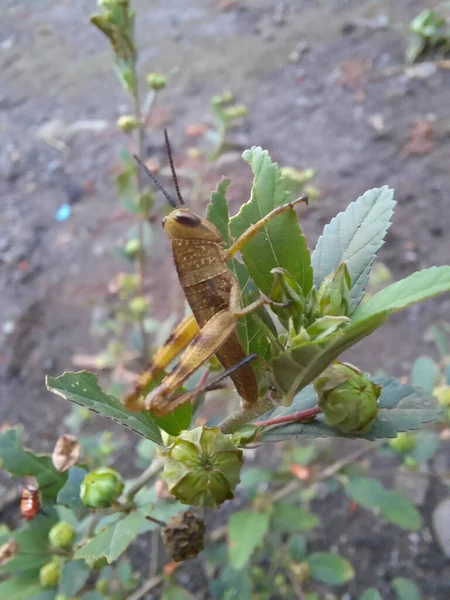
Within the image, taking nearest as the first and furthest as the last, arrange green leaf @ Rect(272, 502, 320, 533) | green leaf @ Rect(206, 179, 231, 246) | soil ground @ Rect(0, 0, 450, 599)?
green leaf @ Rect(206, 179, 231, 246)
green leaf @ Rect(272, 502, 320, 533)
soil ground @ Rect(0, 0, 450, 599)

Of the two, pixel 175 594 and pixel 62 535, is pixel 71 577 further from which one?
pixel 175 594

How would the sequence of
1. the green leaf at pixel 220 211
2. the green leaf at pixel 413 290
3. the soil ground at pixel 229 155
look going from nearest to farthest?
the green leaf at pixel 413 290
the green leaf at pixel 220 211
the soil ground at pixel 229 155

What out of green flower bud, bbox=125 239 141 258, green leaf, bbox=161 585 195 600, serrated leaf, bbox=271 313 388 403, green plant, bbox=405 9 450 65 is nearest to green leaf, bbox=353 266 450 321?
serrated leaf, bbox=271 313 388 403

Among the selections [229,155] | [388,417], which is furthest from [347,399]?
[229,155]

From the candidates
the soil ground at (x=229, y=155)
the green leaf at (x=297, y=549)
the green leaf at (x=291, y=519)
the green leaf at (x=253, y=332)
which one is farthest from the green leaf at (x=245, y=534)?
the green leaf at (x=253, y=332)

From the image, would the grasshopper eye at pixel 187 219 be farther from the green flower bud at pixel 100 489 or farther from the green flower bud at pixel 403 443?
the green flower bud at pixel 403 443

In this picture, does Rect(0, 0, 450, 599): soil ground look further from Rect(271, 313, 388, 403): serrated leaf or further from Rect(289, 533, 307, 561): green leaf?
Rect(271, 313, 388, 403): serrated leaf
